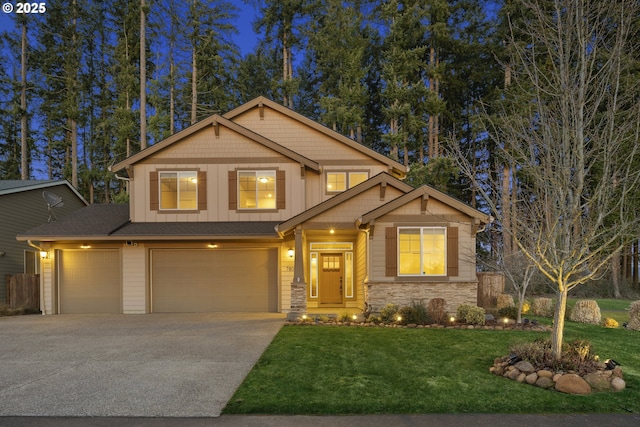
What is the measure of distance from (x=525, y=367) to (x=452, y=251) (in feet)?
19.3

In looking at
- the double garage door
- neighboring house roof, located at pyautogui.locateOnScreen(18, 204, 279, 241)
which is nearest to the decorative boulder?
neighboring house roof, located at pyautogui.locateOnScreen(18, 204, 279, 241)

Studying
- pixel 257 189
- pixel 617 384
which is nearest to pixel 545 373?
pixel 617 384

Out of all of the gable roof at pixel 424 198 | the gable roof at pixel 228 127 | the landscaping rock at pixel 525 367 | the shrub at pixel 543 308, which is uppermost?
the gable roof at pixel 228 127

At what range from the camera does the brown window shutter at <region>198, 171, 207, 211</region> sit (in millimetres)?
14500

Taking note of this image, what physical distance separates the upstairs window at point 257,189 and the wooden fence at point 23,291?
7879 mm

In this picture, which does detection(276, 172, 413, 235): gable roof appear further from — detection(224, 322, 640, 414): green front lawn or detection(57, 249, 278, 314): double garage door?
detection(224, 322, 640, 414): green front lawn

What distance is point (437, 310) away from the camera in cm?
1098

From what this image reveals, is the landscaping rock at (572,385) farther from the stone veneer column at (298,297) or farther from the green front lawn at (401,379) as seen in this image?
the stone veneer column at (298,297)

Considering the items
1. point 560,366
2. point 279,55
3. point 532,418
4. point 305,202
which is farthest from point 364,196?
point 279,55

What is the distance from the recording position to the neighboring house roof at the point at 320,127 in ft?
50.6

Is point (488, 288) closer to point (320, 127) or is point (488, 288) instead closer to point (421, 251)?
point (421, 251)

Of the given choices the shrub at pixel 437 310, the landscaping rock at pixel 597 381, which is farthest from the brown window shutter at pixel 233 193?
the landscaping rock at pixel 597 381

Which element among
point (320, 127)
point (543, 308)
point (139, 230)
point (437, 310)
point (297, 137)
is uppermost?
point (320, 127)

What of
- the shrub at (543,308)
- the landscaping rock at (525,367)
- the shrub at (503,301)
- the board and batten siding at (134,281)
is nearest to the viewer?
the landscaping rock at (525,367)
